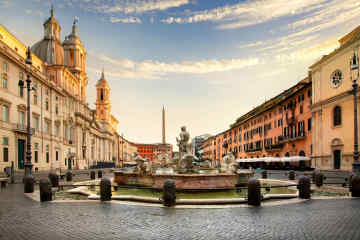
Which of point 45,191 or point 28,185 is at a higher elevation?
point 45,191

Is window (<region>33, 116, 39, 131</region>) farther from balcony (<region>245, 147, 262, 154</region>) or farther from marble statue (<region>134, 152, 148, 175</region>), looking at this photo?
balcony (<region>245, 147, 262, 154</region>)

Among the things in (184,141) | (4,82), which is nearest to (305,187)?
(184,141)

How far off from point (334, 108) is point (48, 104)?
1738 inches

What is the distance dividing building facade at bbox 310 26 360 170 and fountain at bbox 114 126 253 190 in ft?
67.0

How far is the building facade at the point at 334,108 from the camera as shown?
3033 cm

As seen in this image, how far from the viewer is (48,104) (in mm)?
45875

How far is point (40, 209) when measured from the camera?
8984 millimetres

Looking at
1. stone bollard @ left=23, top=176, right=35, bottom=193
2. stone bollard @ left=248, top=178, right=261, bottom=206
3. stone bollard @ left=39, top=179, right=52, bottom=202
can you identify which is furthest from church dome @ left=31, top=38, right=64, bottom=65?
stone bollard @ left=248, top=178, right=261, bottom=206

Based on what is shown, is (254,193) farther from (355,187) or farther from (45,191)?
(45,191)

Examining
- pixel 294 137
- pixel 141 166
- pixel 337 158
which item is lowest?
pixel 337 158

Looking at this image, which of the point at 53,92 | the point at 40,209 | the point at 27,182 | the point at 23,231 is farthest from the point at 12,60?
the point at 23,231

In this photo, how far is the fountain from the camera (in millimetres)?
12898

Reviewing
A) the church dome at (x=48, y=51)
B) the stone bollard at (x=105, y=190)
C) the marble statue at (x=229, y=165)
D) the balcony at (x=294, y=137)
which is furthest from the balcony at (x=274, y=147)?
the church dome at (x=48, y=51)

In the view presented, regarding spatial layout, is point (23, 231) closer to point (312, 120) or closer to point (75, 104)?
point (312, 120)
